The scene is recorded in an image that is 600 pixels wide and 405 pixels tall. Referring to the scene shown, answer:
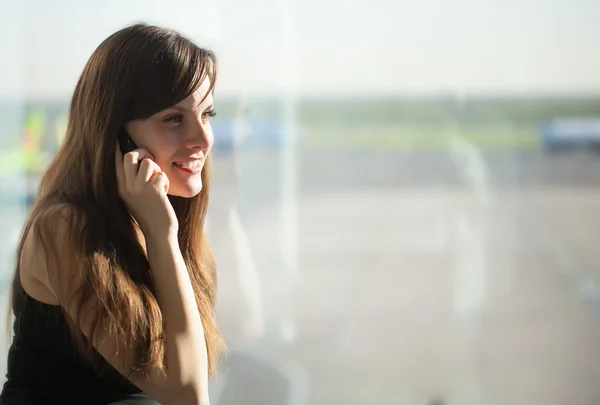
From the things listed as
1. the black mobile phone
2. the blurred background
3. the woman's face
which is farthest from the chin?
the blurred background

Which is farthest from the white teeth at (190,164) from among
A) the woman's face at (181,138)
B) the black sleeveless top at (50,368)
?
the black sleeveless top at (50,368)

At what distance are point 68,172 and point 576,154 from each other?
4.73 feet

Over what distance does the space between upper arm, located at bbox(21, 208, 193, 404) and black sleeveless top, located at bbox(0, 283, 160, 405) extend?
0.04 meters

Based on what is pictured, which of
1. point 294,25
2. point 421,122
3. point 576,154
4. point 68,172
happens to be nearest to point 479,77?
point 421,122

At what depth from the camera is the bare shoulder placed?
103 cm

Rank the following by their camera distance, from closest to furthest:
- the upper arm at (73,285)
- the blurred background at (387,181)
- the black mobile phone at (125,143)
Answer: the upper arm at (73,285) → the black mobile phone at (125,143) → the blurred background at (387,181)

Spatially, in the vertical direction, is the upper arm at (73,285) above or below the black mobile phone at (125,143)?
below

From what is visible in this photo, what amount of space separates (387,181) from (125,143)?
1094 millimetres

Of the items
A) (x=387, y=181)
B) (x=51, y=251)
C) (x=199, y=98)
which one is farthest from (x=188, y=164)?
(x=387, y=181)

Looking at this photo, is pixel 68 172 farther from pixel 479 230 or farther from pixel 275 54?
pixel 479 230

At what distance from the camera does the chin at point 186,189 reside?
1.19 meters

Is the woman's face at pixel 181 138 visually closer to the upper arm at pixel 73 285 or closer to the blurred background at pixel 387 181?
the upper arm at pixel 73 285

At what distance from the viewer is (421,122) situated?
6.76 ft

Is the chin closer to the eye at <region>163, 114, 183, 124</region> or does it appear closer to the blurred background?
the eye at <region>163, 114, 183, 124</region>
